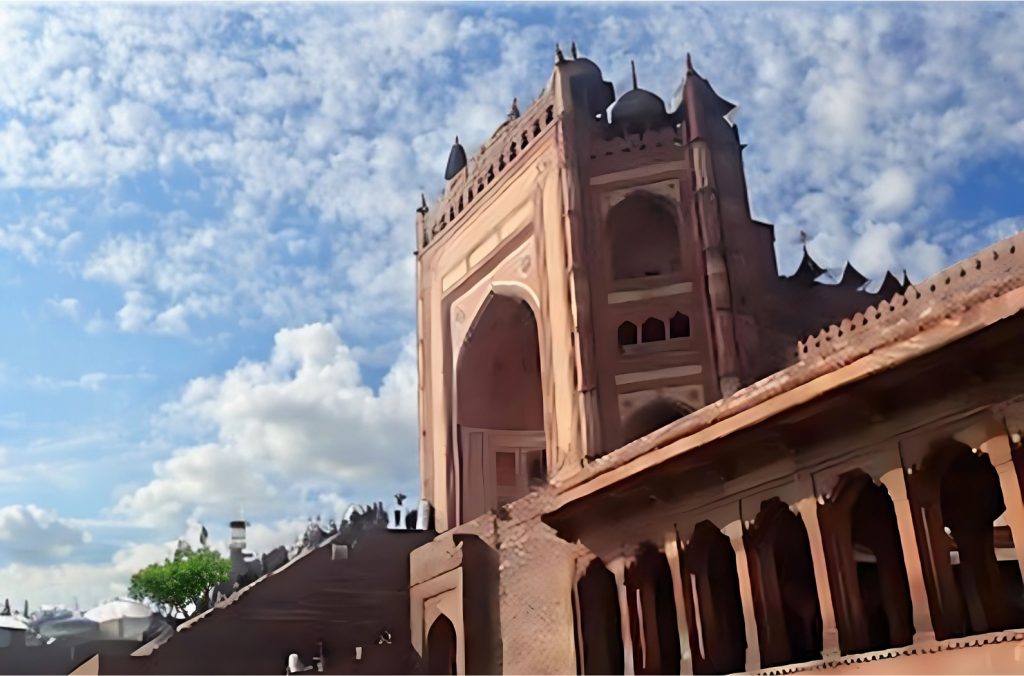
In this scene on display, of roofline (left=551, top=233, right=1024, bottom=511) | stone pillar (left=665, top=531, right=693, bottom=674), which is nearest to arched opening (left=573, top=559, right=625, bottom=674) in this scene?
roofline (left=551, top=233, right=1024, bottom=511)

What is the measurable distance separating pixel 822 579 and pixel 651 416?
37.2ft

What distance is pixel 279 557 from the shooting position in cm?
2516

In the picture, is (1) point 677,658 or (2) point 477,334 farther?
(2) point 477,334

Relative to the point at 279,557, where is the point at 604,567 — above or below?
below

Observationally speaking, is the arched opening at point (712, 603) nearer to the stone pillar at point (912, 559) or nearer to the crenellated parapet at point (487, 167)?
the stone pillar at point (912, 559)

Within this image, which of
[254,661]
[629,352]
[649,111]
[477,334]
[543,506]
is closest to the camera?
[543,506]

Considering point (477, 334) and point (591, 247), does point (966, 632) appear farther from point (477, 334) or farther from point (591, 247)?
point (477, 334)

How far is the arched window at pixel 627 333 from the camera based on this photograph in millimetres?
18672

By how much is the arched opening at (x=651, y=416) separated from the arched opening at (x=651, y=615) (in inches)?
358

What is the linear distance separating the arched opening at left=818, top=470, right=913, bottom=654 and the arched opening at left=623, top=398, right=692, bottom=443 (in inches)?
387

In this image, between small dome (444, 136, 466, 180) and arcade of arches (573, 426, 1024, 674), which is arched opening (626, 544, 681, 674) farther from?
small dome (444, 136, 466, 180)

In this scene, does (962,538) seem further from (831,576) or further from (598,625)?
(598,625)

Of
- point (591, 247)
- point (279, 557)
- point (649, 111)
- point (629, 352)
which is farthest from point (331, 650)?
point (649, 111)

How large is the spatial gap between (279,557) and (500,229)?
980 centimetres
